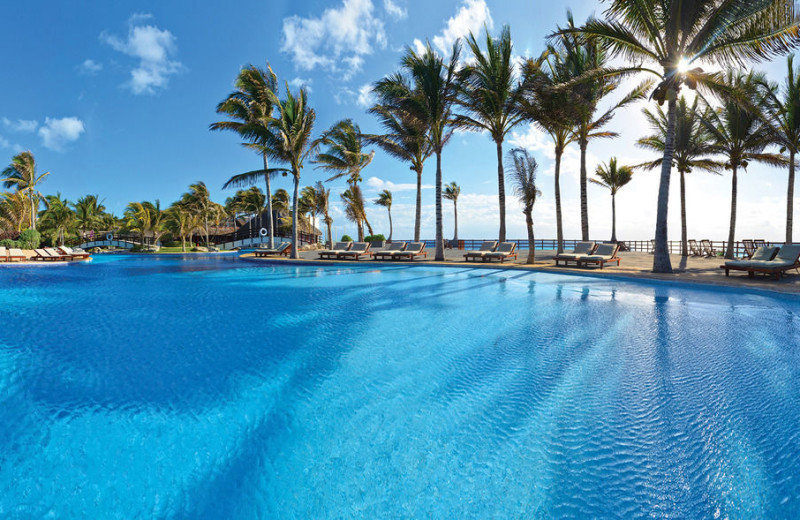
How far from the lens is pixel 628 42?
10539 mm

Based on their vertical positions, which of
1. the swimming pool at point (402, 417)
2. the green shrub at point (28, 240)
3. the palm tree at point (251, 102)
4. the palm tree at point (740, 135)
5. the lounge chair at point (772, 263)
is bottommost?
the swimming pool at point (402, 417)

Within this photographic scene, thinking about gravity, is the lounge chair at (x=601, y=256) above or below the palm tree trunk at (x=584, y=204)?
below

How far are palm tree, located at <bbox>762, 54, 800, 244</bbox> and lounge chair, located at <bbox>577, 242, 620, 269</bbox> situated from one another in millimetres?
10172

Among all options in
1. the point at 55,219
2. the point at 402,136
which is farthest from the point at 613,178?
the point at 55,219

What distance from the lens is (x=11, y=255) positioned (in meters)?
19.2

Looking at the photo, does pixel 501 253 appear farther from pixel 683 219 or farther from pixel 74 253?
pixel 74 253

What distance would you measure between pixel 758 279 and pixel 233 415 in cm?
1350

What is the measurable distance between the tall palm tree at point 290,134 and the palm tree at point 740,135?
68.0ft

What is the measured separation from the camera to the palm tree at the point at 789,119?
51.6 ft

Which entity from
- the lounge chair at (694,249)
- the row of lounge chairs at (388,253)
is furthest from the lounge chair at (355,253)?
the lounge chair at (694,249)

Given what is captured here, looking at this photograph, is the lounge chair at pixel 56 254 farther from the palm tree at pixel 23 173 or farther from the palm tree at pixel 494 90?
the palm tree at pixel 494 90

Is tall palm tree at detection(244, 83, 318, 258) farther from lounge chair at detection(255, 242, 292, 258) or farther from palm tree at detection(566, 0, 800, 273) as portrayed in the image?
palm tree at detection(566, 0, 800, 273)

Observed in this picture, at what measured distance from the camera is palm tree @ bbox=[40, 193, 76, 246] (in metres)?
38.0

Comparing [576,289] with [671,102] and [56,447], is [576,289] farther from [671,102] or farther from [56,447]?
[56,447]
